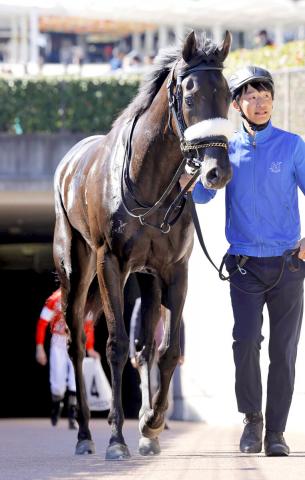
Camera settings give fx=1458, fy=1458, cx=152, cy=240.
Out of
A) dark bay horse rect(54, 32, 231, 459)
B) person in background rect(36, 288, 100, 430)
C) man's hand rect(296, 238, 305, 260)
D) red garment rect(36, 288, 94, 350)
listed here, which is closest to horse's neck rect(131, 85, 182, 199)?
dark bay horse rect(54, 32, 231, 459)

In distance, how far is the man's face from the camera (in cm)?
813

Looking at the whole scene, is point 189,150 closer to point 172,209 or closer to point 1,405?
point 172,209

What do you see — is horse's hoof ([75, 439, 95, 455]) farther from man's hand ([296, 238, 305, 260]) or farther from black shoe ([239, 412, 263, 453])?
man's hand ([296, 238, 305, 260])

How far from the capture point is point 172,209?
27.4 ft

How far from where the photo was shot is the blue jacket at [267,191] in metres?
8.15

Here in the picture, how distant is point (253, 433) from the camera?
823 centimetres

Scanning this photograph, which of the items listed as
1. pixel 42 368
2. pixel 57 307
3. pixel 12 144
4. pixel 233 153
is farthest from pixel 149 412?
pixel 42 368

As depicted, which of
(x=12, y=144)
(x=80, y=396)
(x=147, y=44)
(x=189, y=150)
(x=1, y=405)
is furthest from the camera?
(x=147, y=44)

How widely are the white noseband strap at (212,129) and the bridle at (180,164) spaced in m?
0.03

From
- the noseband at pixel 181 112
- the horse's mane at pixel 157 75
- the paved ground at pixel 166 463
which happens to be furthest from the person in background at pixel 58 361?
the noseband at pixel 181 112

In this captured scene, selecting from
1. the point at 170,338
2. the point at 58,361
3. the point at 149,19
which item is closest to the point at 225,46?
the point at 170,338

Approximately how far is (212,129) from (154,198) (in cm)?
88

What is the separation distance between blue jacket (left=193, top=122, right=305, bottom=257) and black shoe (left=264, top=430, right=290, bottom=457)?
39.7 inches

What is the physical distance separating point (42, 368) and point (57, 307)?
12.1m
